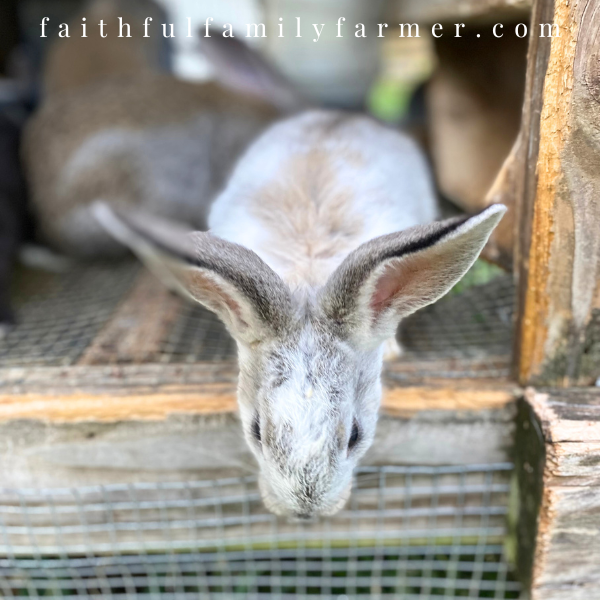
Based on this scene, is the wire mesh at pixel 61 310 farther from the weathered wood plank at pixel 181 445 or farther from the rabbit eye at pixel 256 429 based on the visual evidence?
the rabbit eye at pixel 256 429

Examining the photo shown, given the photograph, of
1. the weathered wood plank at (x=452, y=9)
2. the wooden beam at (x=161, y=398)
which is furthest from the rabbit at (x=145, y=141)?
the wooden beam at (x=161, y=398)

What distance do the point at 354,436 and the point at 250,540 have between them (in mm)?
693

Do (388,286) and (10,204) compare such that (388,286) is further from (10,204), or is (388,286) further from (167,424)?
(10,204)

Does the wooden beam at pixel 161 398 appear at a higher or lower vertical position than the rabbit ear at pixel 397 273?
lower

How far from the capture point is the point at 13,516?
1509mm

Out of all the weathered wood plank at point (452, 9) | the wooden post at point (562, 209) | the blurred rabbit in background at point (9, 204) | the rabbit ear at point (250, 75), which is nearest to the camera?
the wooden post at point (562, 209)

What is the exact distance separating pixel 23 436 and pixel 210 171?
→ 1729 millimetres

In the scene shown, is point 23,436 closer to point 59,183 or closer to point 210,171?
point 59,183

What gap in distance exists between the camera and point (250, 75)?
293cm

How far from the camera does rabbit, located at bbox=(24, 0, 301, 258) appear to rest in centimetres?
255

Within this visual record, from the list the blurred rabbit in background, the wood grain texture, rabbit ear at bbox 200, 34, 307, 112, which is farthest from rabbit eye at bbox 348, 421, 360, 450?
rabbit ear at bbox 200, 34, 307, 112

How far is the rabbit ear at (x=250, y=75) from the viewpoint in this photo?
2.81 metres

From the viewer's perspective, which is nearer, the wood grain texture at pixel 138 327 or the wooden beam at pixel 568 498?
the wooden beam at pixel 568 498

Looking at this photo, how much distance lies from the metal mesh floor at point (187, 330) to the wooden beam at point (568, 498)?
8.1 inches
